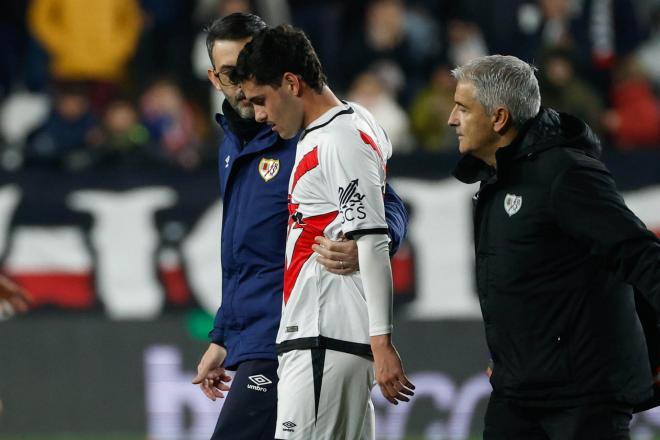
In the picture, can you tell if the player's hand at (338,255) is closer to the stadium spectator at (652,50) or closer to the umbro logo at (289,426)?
the umbro logo at (289,426)

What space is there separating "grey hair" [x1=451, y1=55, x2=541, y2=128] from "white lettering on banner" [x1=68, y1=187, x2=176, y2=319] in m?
4.86

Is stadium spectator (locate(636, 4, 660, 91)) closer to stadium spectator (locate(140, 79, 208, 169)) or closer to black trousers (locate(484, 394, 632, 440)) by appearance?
stadium spectator (locate(140, 79, 208, 169))

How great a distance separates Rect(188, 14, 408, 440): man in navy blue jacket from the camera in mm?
4980

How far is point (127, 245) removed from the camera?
362 inches

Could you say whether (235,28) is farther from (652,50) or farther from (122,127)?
(652,50)

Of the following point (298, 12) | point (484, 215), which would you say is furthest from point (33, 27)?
point (484, 215)

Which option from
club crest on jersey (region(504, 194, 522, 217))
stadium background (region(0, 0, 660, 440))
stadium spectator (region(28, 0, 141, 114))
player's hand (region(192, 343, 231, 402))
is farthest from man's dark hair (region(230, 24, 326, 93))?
stadium spectator (region(28, 0, 141, 114))

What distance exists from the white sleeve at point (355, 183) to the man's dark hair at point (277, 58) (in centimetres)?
29

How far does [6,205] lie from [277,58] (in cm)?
501

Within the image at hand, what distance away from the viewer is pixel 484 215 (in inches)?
186

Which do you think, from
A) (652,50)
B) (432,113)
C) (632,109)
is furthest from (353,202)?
(652,50)

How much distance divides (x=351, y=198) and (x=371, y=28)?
24.6 feet

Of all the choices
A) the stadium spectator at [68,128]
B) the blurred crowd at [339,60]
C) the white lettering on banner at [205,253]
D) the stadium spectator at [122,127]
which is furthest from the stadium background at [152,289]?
the stadium spectator at [68,128]

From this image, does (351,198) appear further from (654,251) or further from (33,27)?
(33,27)
